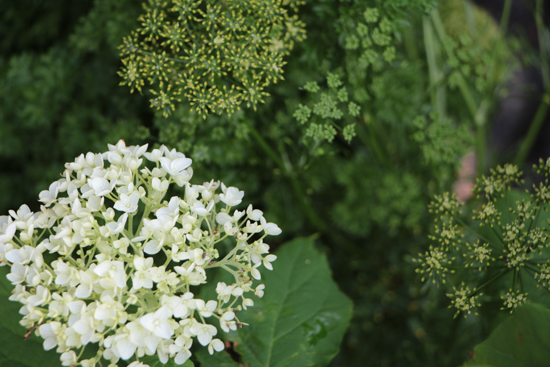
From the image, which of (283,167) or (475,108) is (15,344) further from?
(475,108)

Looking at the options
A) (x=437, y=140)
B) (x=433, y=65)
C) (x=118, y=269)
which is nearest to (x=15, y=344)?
(x=118, y=269)

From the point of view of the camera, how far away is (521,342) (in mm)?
833

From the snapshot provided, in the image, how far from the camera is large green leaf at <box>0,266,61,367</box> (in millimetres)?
915

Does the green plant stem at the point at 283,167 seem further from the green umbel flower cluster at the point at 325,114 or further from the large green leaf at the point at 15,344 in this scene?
the large green leaf at the point at 15,344

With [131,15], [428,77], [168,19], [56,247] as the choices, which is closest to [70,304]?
[56,247]

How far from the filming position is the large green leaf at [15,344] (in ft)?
3.00

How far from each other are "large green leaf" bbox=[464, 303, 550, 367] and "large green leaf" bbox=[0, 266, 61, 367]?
38.0 inches

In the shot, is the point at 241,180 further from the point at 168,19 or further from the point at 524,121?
the point at 524,121

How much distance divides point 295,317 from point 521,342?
537 mm

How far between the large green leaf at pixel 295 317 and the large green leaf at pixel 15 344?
46cm

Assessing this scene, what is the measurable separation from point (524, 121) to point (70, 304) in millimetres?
2563

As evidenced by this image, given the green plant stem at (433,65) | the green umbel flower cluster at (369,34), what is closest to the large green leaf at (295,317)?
the green umbel flower cluster at (369,34)

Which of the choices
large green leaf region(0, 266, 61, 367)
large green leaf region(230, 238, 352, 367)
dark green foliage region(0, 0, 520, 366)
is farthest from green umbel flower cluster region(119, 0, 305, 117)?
large green leaf region(0, 266, 61, 367)

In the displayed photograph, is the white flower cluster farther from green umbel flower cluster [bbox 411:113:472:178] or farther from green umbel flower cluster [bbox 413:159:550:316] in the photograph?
green umbel flower cluster [bbox 411:113:472:178]
